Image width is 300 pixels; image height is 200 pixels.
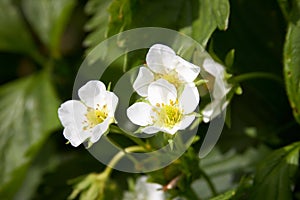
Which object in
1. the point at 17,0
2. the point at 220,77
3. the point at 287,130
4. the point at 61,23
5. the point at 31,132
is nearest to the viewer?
the point at 220,77

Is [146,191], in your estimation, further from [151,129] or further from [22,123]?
[22,123]

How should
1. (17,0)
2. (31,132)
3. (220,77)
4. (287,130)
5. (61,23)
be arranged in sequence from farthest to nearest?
1. (17,0)
2. (61,23)
3. (31,132)
4. (287,130)
5. (220,77)

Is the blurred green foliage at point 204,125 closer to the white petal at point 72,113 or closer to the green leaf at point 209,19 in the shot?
the green leaf at point 209,19

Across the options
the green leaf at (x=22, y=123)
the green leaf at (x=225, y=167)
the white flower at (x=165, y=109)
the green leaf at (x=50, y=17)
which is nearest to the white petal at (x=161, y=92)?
the white flower at (x=165, y=109)

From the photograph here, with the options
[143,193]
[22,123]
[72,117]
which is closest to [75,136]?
[72,117]

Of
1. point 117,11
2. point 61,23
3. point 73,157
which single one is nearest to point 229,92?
point 117,11

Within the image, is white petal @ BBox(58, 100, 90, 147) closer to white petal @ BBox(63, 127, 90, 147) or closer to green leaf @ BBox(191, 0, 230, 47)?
→ white petal @ BBox(63, 127, 90, 147)

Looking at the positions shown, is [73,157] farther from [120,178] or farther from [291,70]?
[291,70]
